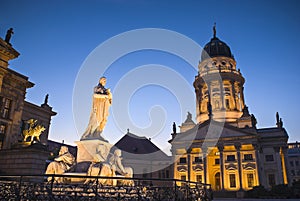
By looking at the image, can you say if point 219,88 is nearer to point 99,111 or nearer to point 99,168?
point 99,111

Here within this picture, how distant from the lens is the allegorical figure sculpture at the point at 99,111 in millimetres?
11742

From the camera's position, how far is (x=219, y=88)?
197 feet

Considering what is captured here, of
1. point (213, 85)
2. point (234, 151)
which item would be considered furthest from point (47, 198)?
point (213, 85)

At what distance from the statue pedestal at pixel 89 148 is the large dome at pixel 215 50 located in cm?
5913

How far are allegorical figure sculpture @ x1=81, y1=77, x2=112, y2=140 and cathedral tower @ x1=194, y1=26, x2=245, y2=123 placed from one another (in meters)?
46.2

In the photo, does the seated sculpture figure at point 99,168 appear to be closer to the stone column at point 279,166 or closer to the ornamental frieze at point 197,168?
the ornamental frieze at point 197,168

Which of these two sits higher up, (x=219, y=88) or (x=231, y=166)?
(x=219, y=88)

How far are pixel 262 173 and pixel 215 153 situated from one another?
369 inches

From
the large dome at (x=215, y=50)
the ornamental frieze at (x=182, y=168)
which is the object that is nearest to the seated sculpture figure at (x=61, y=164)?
the ornamental frieze at (x=182, y=168)

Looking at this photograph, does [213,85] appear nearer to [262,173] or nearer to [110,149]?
[262,173]

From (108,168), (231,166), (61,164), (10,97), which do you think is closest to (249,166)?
(231,166)

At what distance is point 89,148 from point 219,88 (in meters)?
53.1

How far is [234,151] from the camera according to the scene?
48.5 metres

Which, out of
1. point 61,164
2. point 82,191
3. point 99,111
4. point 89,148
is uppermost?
point 99,111
